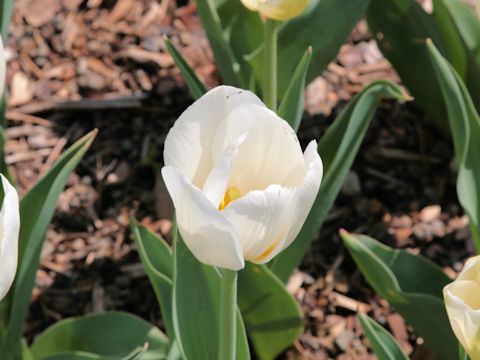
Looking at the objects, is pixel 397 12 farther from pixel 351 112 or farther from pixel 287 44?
pixel 351 112

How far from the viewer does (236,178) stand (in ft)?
4.24

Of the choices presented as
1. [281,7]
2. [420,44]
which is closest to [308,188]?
[281,7]

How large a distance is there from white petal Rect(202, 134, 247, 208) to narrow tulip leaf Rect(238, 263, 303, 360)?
670 mm

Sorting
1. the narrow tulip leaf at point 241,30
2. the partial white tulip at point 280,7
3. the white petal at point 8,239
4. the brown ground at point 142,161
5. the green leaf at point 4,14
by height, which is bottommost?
the brown ground at point 142,161

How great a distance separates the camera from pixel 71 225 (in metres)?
2.42

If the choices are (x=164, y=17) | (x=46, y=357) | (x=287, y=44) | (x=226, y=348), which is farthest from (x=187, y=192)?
(x=164, y=17)

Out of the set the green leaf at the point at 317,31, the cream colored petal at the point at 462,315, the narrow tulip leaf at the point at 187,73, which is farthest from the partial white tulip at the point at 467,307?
the green leaf at the point at 317,31

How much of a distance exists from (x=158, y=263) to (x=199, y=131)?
652 millimetres

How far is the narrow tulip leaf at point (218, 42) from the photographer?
211 centimetres

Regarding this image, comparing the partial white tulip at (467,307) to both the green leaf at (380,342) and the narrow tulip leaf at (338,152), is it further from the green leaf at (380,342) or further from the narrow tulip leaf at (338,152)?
the narrow tulip leaf at (338,152)

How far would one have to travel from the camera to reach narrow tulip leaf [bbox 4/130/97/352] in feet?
5.64

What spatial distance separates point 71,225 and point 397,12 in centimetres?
98

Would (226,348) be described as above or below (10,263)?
below

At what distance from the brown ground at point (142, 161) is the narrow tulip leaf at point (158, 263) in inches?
17.6
